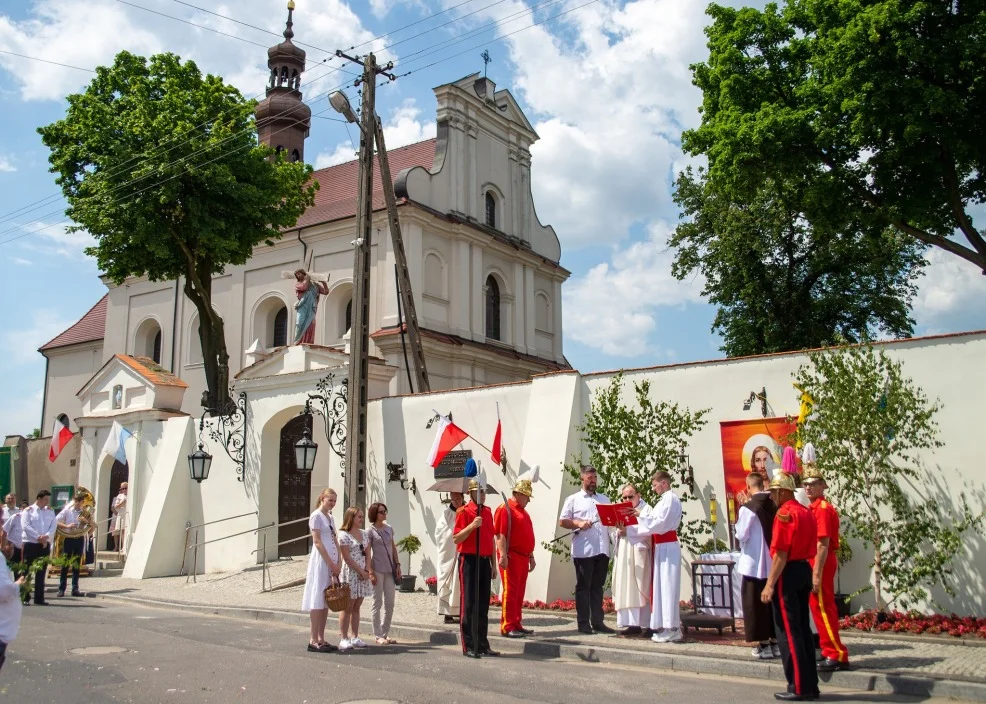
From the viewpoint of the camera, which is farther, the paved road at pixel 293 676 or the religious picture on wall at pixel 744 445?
the religious picture on wall at pixel 744 445

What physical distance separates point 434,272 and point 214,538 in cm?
1201

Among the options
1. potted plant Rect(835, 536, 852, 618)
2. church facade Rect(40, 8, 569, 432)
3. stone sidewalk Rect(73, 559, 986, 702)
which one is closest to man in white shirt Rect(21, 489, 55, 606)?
stone sidewalk Rect(73, 559, 986, 702)

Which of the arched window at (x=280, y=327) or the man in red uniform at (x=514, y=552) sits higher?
the arched window at (x=280, y=327)

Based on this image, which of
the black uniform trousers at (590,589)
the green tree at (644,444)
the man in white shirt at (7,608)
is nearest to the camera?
the man in white shirt at (7,608)

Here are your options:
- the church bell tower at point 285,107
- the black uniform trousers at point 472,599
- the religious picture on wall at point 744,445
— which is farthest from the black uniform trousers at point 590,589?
the church bell tower at point 285,107

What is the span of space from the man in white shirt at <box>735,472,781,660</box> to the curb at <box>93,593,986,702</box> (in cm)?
29

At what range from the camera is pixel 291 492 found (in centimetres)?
1977

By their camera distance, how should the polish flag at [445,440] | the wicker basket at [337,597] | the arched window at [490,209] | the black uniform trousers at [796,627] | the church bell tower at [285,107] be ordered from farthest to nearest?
1. the church bell tower at [285,107]
2. the arched window at [490,209]
3. the polish flag at [445,440]
4. the wicker basket at [337,597]
5. the black uniform trousers at [796,627]

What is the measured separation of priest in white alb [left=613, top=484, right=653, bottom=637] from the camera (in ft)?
33.8

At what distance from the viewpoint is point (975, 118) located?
52.9 ft

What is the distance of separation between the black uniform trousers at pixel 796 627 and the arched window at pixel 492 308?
78.1 ft

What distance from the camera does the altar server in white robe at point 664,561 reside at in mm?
9859

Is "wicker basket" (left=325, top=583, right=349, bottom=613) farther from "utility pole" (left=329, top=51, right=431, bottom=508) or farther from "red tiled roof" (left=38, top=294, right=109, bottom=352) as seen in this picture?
"red tiled roof" (left=38, top=294, right=109, bottom=352)

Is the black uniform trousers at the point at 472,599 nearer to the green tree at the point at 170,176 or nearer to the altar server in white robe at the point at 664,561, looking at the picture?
the altar server in white robe at the point at 664,561
